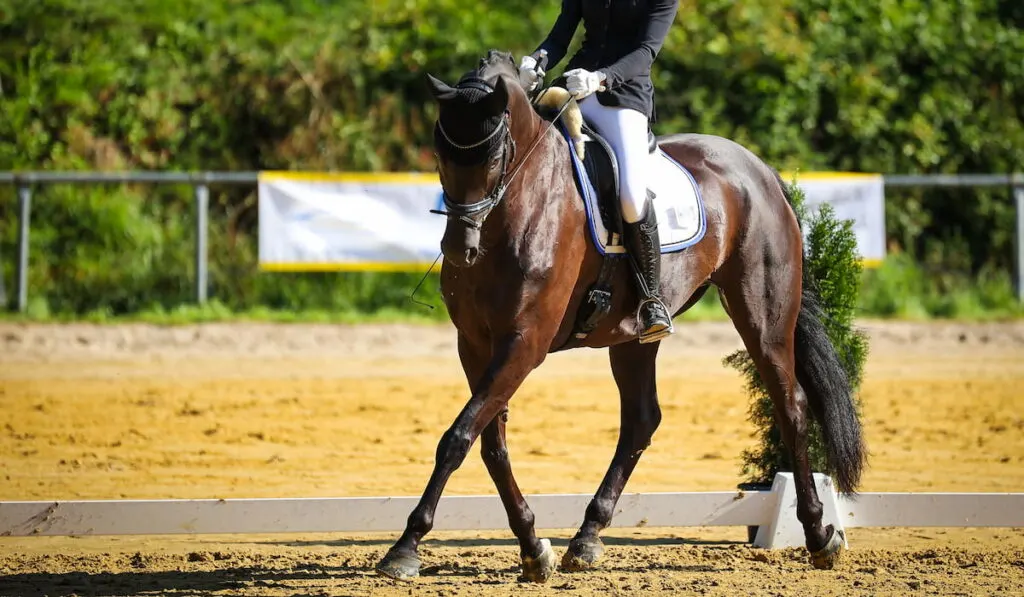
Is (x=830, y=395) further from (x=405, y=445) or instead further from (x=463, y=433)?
(x=405, y=445)

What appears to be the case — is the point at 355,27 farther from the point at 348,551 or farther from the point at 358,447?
the point at 348,551

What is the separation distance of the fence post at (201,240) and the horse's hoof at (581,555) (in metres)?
9.00

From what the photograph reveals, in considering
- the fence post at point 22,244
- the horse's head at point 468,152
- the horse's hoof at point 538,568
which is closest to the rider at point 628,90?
the horse's head at point 468,152

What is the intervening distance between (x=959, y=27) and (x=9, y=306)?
1260 cm

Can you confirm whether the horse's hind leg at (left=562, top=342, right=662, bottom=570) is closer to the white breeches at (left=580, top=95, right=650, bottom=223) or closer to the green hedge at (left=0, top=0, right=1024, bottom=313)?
the white breeches at (left=580, top=95, right=650, bottom=223)

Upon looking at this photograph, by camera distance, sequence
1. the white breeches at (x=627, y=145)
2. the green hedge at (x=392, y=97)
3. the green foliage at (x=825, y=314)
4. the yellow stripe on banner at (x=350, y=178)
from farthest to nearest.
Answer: the green hedge at (x=392, y=97)
the yellow stripe on banner at (x=350, y=178)
the green foliage at (x=825, y=314)
the white breeches at (x=627, y=145)

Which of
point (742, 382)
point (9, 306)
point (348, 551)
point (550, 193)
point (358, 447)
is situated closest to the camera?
point (550, 193)

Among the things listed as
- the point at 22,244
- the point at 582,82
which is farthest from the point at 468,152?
the point at 22,244

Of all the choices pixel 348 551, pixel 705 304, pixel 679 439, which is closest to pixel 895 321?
pixel 705 304

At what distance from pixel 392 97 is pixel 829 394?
10.5m

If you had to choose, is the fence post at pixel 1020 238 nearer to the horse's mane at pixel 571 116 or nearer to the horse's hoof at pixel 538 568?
the horse's mane at pixel 571 116

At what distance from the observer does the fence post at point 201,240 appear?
13703 millimetres

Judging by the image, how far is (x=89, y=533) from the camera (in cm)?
555

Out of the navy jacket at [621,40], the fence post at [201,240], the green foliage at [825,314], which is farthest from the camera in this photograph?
Answer: the fence post at [201,240]
